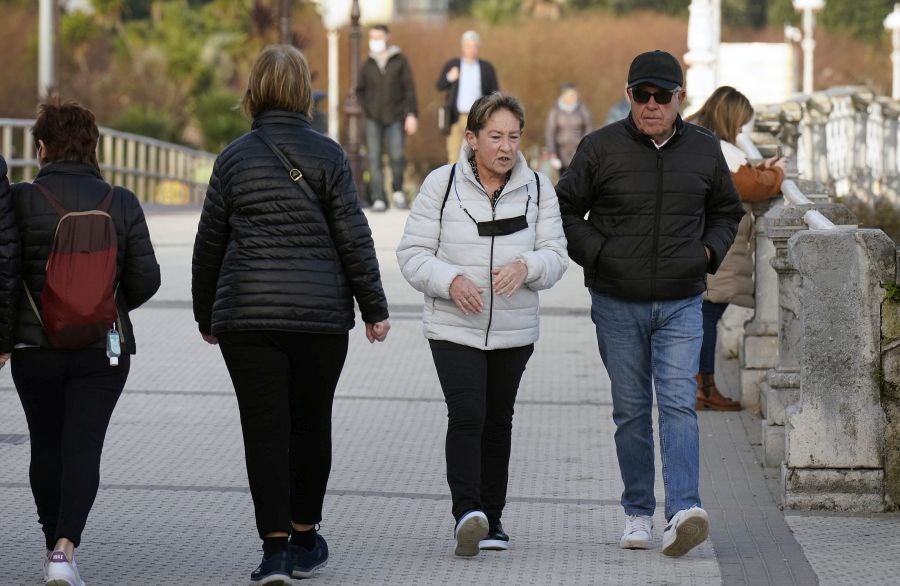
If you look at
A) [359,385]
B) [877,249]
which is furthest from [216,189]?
[359,385]

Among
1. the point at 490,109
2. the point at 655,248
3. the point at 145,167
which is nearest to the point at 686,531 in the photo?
the point at 655,248

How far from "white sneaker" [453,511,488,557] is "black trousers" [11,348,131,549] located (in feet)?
4.01

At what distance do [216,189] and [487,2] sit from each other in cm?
7006

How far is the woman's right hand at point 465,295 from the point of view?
240 inches

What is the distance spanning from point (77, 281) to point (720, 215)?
2258 millimetres

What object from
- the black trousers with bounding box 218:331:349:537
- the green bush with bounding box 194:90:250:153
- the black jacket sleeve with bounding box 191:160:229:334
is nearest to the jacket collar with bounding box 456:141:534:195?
the black trousers with bounding box 218:331:349:537

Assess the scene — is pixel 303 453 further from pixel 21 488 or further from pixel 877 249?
pixel 877 249

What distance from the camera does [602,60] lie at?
183 ft

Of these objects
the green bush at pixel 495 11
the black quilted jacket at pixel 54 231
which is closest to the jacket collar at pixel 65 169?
the black quilted jacket at pixel 54 231

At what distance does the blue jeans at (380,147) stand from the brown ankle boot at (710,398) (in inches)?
403

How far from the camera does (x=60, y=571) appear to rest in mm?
5637

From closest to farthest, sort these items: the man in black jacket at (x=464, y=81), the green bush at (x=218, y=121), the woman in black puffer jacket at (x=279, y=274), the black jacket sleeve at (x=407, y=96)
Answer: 1. the woman in black puffer jacket at (x=279, y=274)
2. the man in black jacket at (x=464, y=81)
3. the black jacket sleeve at (x=407, y=96)
4. the green bush at (x=218, y=121)

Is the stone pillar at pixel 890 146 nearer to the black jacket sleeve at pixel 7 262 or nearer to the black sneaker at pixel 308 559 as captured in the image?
the black sneaker at pixel 308 559

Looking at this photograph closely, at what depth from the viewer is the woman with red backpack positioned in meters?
5.73
